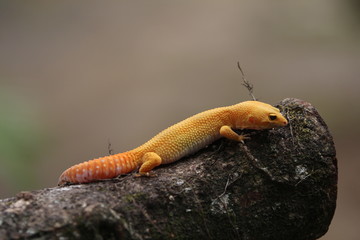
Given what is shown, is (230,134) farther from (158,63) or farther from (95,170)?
(158,63)

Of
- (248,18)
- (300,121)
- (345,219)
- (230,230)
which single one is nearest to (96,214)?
(230,230)

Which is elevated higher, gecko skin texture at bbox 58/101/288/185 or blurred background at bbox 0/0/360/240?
blurred background at bbox 0/0/360/240

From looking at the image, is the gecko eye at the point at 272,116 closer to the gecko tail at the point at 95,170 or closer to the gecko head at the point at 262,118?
the gecko head at the point at 262,118

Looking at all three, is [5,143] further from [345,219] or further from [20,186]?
[345,219]

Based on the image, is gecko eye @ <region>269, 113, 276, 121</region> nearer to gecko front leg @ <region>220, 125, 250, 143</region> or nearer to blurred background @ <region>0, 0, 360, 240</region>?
gecko front leg @ <region>220, 125, 250, 143</region>

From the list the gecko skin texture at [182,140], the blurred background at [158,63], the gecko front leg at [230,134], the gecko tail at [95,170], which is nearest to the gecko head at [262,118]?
the gecko skin texture at [182,140]

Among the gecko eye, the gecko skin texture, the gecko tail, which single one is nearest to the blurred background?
the gecko skin texture

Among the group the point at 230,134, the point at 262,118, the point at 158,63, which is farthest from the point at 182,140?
the point at 158,63
